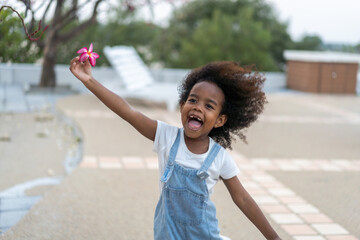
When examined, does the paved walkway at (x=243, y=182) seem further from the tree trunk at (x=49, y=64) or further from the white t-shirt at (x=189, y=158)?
the tree trunk at (x=49, y=64)

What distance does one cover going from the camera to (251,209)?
2.14m

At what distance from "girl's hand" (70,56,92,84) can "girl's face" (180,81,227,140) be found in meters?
0.44

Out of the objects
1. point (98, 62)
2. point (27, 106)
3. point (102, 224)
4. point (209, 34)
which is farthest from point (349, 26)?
point (102, 224)

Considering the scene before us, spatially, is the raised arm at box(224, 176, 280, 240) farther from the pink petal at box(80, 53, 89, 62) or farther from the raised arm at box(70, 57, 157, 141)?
the pink petal at box(80, 53, 89, 62)

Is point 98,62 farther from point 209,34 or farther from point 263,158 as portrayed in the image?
point 263,158

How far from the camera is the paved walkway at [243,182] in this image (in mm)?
3244

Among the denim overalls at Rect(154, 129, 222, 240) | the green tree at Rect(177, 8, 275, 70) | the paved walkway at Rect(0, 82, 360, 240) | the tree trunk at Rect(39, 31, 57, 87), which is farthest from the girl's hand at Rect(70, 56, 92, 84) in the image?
the green tree at Rect(177, 8, 275, 70)

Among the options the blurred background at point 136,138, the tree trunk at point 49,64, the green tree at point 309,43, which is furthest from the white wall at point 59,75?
the green tree at point 309,43

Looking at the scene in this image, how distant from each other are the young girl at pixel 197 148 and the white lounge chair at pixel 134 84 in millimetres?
6082

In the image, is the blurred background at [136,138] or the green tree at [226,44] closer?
the blurred background at [136,138]

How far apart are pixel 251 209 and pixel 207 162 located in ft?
1.02

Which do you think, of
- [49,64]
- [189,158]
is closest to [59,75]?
[49,64]

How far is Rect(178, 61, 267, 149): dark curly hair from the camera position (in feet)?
7.16

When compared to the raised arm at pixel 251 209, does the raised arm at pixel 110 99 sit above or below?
above
